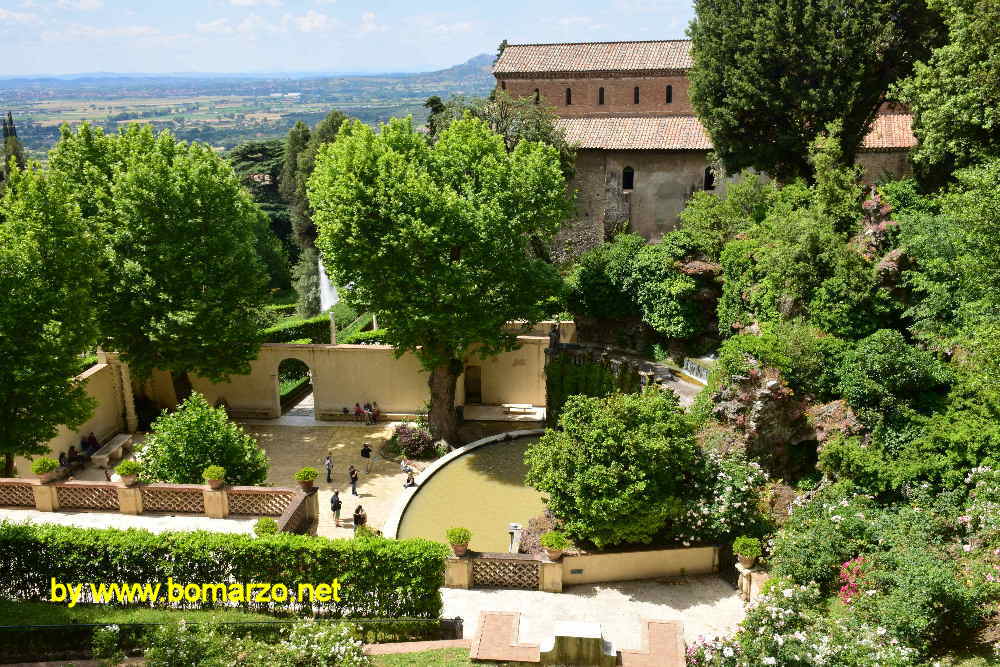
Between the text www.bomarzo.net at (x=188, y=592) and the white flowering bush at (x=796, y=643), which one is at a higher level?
the white flowering bush at (x=796, y=643)

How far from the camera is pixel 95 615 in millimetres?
15930

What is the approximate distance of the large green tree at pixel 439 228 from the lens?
27.3 metres

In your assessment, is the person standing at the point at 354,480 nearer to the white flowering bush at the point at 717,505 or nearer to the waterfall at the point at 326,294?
the white flowering bush at the point at 717,505

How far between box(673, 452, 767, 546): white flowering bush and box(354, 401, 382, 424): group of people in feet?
52.0

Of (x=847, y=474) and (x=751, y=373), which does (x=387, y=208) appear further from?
(x=847, y=474)

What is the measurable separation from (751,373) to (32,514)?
776 inches

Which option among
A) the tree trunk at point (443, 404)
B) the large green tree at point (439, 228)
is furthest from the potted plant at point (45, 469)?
the tree trunk at point (443, 404)

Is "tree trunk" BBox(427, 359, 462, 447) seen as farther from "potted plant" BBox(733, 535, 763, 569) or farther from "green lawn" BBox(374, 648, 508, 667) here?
"green lawn" BBox(374, 648, 508, 667)

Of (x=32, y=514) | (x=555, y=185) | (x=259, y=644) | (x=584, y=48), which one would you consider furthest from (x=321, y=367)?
(x=584, y=48)

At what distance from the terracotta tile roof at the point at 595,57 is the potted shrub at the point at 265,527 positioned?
35.8m

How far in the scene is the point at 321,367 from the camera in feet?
110

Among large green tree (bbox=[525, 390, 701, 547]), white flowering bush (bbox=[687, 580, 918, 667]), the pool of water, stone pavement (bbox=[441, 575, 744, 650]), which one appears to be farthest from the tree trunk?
white flowering bush (bbox=[687, 580, 918, 667])

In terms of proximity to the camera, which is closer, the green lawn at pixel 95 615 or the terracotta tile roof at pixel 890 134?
the green lawn at pixel 95 615

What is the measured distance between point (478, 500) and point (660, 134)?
22.8m
